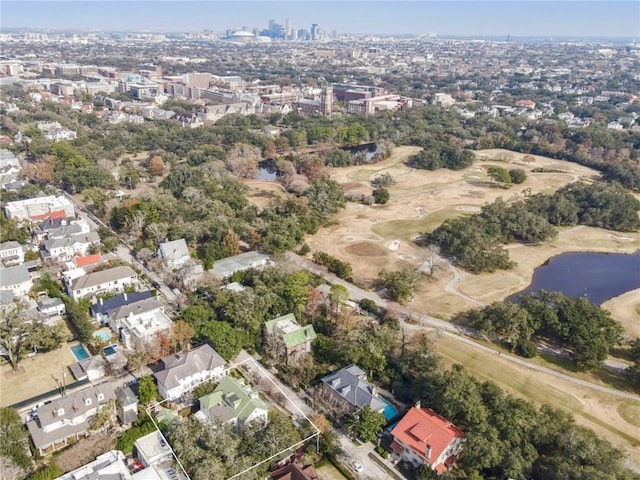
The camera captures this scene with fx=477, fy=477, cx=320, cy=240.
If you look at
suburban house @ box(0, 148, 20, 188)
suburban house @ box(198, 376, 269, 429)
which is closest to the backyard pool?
suburban house @ box(198, 376, 269, 429)

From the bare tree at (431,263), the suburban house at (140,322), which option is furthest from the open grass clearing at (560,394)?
the suburban house at (140,322)

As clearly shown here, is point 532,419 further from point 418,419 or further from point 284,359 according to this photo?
point 284,359

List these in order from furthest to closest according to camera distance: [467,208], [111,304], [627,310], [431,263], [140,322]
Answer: [467,208] → [431,263] → [627,310] → [111,304] → [140,322]

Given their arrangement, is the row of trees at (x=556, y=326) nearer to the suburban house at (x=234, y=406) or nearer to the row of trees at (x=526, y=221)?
the row of trees at (x=526, y=221)

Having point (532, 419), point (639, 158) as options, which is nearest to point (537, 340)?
point (532, 419)

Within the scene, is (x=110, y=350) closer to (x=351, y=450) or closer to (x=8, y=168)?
(x=351, y=450)

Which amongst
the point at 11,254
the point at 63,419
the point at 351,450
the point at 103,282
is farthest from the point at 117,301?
the point at 351,450

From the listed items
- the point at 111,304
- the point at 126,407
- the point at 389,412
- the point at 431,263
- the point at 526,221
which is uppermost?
the point at 526,221
